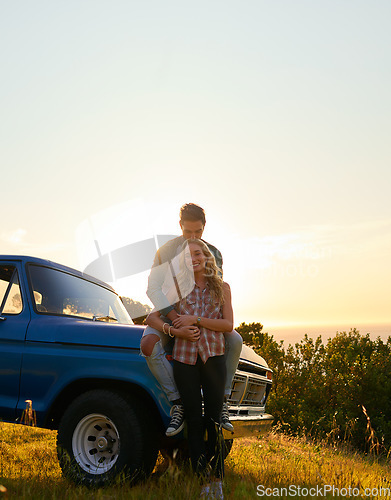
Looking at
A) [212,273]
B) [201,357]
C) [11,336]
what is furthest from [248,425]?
[11,336]

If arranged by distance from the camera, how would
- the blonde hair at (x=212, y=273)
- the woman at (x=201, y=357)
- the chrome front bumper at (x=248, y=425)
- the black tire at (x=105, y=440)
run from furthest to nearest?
the chrome front bumper at (x=248, y=425) → the blonde hair at (x=212, y=273) → the black tire at (x=105, y=440) → the woman at (x=201, y=357)

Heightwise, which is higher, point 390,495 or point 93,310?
point 93,310

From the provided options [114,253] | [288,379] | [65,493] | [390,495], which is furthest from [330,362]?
[65,493]

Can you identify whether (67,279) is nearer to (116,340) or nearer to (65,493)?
(116,340)

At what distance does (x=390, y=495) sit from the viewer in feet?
14.6

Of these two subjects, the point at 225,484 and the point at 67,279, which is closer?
the point at 225,484

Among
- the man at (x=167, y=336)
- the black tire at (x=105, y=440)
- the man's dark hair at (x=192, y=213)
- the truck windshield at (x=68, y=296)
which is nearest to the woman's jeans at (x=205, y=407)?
the man at (x=167, y=336)

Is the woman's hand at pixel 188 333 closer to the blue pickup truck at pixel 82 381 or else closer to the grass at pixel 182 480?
the blue pickup truck at pixel 82 381

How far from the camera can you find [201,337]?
431cm

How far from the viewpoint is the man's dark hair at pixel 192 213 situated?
15.5ft

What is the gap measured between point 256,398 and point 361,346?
9.55m

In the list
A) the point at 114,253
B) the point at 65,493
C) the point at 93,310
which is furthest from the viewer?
the point at 114,253

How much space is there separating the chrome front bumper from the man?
37 centimetres

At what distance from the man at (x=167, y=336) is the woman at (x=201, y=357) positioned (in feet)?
0.28
